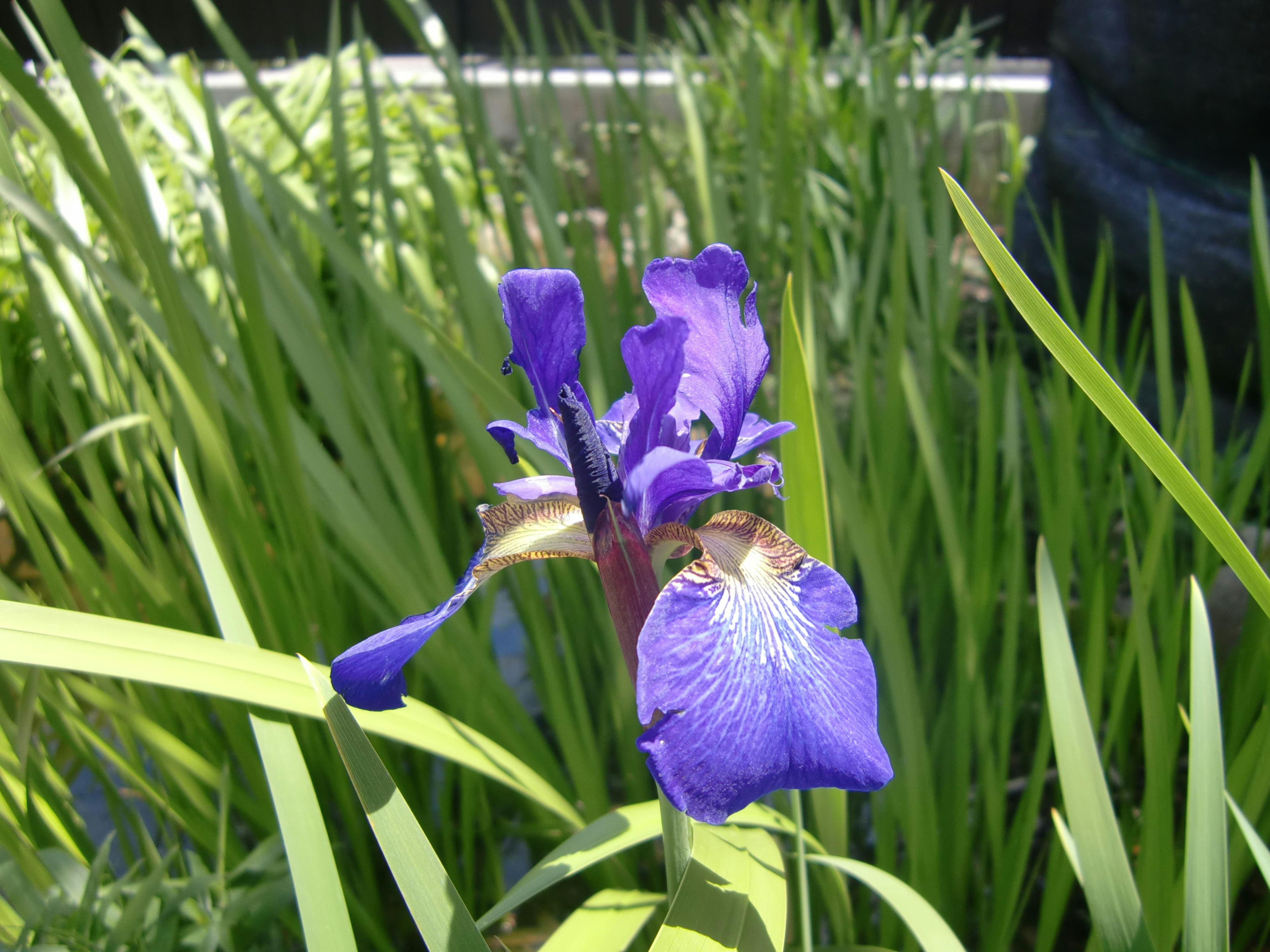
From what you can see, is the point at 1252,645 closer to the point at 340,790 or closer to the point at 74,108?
the point at 340,790

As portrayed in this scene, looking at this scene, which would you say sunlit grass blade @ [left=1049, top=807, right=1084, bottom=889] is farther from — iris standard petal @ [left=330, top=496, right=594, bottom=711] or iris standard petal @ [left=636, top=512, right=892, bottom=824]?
iris standard petal @ [left=330, top=496, right=594, bottom=711]

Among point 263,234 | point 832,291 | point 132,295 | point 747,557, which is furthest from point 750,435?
point 832,291

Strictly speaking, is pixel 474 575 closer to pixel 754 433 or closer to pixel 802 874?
pixel 754 433

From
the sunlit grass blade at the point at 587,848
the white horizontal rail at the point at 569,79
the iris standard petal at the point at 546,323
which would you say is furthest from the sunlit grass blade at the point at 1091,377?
the white horizontal rail at the point at 569,79

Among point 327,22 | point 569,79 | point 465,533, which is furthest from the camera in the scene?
point 327,22

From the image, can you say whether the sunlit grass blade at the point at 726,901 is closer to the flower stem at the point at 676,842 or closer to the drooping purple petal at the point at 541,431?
the flower stem at the point at 676,842

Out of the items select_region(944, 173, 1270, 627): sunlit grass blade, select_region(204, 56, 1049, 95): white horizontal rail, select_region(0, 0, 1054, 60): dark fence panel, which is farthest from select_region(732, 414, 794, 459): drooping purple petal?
select_region(0, 0, 1054, 60): dark fence panel

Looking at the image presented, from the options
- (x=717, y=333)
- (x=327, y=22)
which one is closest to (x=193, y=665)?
(x=717, y=333)
